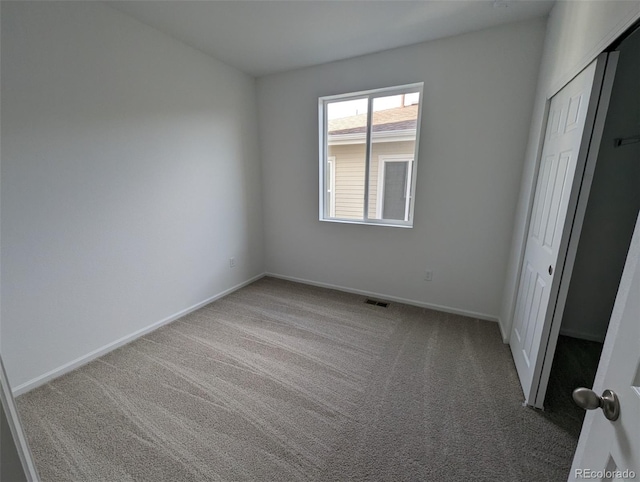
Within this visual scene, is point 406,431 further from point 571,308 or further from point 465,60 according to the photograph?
point 465,60

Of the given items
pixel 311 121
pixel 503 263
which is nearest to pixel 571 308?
pixel 503 263

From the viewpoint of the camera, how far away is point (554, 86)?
5.93 ft

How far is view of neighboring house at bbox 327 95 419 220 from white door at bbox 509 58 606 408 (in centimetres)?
125

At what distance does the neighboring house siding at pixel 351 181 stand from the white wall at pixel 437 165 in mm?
264

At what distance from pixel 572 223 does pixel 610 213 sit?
1301mm

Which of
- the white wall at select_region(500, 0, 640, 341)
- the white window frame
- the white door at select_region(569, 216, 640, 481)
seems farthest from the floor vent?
the white door at select_region(569, 216, 640, 481)

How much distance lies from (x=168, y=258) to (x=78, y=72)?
5.17 ft

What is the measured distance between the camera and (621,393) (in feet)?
1.87

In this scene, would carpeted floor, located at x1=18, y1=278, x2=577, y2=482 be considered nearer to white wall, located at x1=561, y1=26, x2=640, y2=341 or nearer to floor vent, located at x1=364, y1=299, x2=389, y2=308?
floor vent, located at x1=364, y1=299, x2=389, y2=308

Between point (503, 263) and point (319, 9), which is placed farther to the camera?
point (503, 263)

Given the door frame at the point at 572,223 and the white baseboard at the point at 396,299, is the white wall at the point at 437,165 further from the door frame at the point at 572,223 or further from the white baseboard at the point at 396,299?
the door frame at the point at 572,223

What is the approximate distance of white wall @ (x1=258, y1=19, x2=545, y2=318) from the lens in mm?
2354

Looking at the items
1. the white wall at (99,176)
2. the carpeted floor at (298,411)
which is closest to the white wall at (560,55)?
the carpeted floor at (298,411)

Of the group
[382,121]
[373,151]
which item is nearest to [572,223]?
[373,151]
